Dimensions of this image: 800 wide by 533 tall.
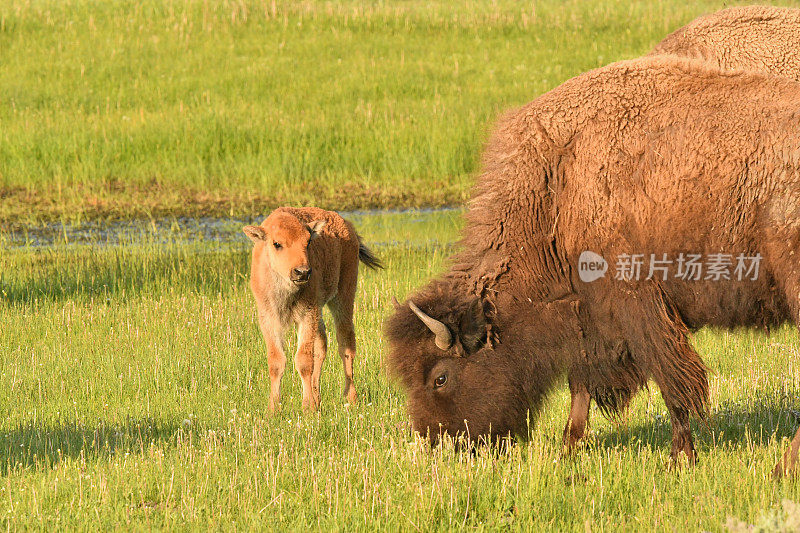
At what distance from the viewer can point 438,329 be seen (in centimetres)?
616

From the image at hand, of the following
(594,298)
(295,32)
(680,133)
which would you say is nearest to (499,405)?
(594,298)

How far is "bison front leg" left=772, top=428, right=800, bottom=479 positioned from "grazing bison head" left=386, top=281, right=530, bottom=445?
1.54 m

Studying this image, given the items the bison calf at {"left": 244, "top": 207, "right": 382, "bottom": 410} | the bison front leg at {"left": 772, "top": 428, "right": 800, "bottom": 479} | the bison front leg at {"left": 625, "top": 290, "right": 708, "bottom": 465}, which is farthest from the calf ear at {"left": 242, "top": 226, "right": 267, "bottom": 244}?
the bison front leg at {"left": 772, "top": 428, "right": 800, "bottom": 479}

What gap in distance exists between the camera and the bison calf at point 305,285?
801 cm

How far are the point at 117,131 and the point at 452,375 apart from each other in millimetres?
14179

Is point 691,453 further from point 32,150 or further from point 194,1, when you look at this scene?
point 194,1

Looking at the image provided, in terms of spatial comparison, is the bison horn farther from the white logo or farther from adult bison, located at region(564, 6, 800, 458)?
adult bison, located at region(564, 6, 800, 458)

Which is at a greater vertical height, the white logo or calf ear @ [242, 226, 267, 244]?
the white logo

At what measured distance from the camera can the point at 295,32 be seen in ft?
83.7

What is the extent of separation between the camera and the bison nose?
7727 millimetres

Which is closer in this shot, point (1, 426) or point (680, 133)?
point (680, 133)

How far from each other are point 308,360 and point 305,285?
23.7 inches

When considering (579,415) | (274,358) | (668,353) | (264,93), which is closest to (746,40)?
(668,353)

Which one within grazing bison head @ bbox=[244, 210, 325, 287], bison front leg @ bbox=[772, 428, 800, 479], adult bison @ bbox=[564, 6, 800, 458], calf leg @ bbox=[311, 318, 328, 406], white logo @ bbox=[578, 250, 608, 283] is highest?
adult bison @ bbox=[564, 6, 800, 458]
